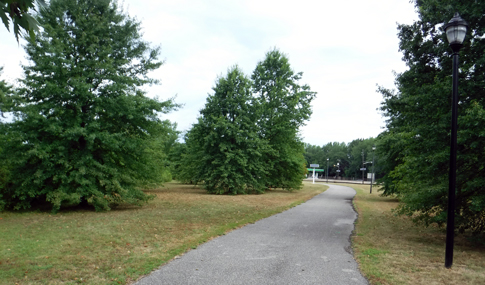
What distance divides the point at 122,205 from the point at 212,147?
11.2m

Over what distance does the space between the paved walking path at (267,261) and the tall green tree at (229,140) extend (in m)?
15.1

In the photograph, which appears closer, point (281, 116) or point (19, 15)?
point (19, 15)

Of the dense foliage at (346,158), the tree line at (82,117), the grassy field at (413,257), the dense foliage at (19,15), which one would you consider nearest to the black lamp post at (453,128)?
the grassy field at (413,257)

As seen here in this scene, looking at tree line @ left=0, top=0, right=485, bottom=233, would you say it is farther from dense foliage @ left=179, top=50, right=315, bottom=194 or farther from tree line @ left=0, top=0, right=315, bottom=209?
dense foliage @ left=179, top=50, right=315, bottom=194

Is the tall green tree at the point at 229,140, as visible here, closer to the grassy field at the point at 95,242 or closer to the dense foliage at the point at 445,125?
the grassy field at the point at 95,242

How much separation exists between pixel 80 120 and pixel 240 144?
1453cm

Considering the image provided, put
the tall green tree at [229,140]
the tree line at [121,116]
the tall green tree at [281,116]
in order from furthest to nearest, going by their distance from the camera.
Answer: the tall green tree at [281,116]
the tall green tree at [229,140]
the tree line at [121,116]

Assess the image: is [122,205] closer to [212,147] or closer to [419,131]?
[212,147]

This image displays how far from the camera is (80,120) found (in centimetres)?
1200

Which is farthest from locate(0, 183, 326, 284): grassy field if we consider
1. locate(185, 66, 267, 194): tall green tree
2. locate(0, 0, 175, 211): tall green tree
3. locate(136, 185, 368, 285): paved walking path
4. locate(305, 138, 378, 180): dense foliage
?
locate(305, 138, 378, 180): dense foliage

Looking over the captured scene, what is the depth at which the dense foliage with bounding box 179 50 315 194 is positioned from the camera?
2441 centimetres

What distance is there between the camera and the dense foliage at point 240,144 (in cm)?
2441

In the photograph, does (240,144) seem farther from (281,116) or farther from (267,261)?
(267,261)

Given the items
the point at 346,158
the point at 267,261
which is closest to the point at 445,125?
the point at 267,261
